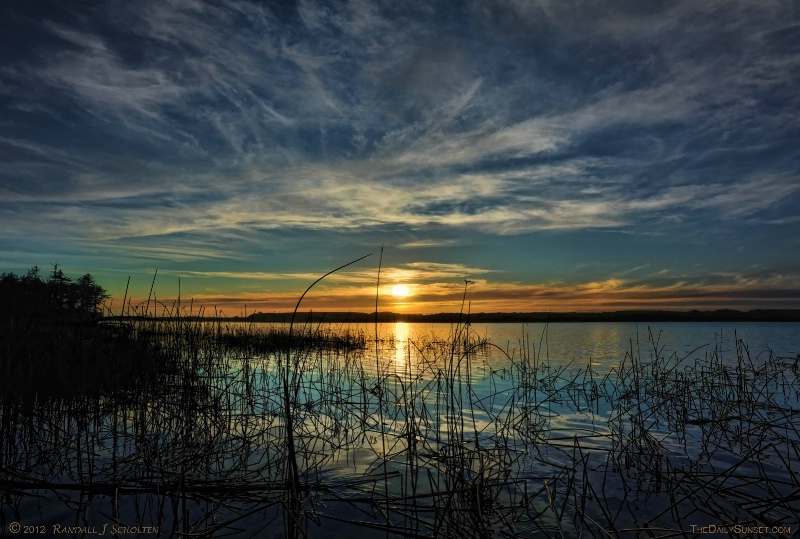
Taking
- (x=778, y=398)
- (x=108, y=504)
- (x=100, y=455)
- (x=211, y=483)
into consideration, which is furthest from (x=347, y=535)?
(x=778, y=398)

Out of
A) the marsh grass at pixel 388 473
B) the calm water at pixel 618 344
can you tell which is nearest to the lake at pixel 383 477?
the marsh grass at pixel 388 473

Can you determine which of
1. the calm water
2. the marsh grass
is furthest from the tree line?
the calm water

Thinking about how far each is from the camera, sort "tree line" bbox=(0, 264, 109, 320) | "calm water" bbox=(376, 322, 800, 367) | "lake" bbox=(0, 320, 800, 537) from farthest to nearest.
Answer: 1. "calm water" bbox=(376, 322, 800, 367)
2. "tree line" bbox=(0, 264, 109, 320)
3. "lake" bbox=(0, 320, 800, 537)

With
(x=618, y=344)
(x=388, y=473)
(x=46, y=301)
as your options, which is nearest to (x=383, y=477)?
(x=388, y=473)

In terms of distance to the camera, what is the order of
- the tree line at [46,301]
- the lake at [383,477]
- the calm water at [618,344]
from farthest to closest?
the calm water at [618,344] < the tree line at [46,301] < the lake at [383,477]

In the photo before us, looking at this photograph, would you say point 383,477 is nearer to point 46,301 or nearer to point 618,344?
point 46,301

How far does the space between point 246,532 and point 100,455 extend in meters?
4.46

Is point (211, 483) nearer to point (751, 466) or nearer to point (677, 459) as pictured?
point (677, 459)

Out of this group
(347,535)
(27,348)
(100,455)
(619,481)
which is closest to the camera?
(347,535)

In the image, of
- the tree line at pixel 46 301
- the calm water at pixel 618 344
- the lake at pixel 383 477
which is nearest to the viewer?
the lake at pixel 383 477

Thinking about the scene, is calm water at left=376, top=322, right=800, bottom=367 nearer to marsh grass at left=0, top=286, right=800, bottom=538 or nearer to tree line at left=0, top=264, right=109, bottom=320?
marsh grass at left=0, top=286, right=800, bottom=538

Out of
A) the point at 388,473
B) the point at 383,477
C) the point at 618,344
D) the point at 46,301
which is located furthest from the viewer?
the point at 618,344

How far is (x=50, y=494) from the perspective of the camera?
21.8ft

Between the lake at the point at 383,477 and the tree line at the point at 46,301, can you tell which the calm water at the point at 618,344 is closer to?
the lake at the point at 383,477
